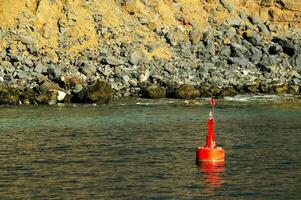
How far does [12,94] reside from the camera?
61.0 metres

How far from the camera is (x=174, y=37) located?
82500mm

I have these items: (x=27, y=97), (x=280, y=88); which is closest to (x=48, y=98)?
(x=27, y=97)

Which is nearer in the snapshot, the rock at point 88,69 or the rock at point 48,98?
the rock at point 48,98

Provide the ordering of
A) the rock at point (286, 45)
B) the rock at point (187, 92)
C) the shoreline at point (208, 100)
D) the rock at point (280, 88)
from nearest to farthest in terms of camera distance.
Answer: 1. the shoreline at point (208, 100)
2. the rock at point (187, 92)
3. the rock at point (280, 88)
4. the rock at point (286, 45)

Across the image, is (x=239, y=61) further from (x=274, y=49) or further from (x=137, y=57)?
(x=137, y=57)

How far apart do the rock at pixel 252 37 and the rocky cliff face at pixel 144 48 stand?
106mm

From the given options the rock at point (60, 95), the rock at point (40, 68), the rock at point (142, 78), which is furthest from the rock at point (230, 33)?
the rock at point (60, 95)

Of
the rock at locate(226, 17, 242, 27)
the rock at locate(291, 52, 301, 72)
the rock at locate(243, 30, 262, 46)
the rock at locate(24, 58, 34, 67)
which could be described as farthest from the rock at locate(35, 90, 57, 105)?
the rock at locate(226, 17, 242, 27)

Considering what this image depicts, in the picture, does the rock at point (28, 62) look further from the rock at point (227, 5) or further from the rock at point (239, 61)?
the rock at point (227, 5)

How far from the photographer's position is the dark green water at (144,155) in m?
22.7

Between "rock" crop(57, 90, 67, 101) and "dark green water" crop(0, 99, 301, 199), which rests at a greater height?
"rock" crop(57, 90, 67, 101)

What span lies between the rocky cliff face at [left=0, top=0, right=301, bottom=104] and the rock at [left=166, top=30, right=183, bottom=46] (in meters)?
0.12

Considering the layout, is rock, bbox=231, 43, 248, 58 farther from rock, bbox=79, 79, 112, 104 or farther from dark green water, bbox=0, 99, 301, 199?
dark green water, bbox=0, 99, 301, 199

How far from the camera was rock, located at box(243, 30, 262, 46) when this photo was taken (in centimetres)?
8369
